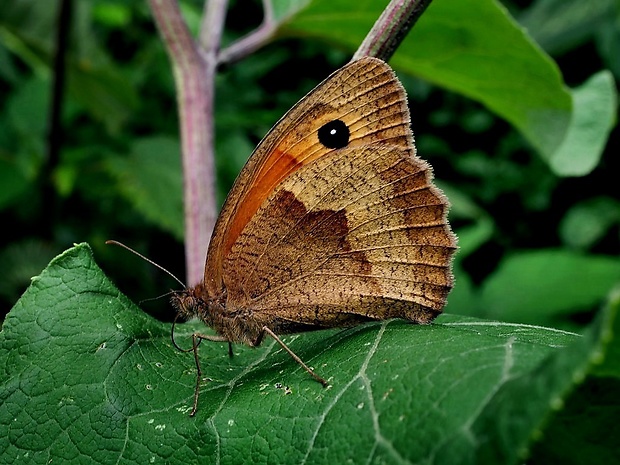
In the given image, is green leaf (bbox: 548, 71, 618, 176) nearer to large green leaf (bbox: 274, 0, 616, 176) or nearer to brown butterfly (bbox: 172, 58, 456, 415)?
large green leaf (bbox: 274, 0, 616, 176)

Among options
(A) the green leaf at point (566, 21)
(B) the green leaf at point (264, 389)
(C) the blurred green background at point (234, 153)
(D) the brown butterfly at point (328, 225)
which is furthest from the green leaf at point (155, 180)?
(A) the green leaf at point (566, 21)

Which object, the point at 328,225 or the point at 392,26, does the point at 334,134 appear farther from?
the point at 392,26

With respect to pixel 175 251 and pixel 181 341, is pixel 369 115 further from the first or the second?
pixel 175 251

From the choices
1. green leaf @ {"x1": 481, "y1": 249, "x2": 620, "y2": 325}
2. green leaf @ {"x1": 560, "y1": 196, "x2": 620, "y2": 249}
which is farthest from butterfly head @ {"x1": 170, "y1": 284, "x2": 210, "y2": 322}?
green leaf @ {"x1": 560, "y1": 196, "x2": 620, "y2": 249}

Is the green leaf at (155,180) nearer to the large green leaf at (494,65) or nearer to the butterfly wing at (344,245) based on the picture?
the large green leaf at (494,65)

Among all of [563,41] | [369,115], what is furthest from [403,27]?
[563,41]

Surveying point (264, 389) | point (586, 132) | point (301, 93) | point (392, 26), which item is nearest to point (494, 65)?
point (586, 132)

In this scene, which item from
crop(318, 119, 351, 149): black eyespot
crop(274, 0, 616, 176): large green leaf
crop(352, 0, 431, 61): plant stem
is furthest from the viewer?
crop(274, 0, 616, 176): large green leaf
